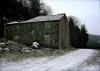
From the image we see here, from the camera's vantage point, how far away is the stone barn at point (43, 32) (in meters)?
20.8

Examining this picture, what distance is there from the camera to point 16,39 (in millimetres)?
23766

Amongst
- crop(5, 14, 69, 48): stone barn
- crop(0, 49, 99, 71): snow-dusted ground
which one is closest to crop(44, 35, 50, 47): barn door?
crop(5, 14, 69, 48): stone barn

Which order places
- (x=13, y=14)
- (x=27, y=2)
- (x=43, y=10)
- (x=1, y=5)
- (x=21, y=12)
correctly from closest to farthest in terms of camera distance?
1. (x=1, y=5)
2. (x=13, y=14)
3. (x=21, y=12)
4. (x=27, y=2)
5. (x=43, y=10)

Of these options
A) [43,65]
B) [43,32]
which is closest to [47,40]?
[43,32]

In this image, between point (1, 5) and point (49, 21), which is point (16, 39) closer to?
point (49, 21)

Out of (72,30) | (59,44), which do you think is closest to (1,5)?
(59,44)

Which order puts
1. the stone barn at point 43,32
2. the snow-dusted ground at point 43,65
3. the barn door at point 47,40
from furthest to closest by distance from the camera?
the barn door at point 47,40, the stone barn at point 43,32, the snow-dusted ground at point 43,65

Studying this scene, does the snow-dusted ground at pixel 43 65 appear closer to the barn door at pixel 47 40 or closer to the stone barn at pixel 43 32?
the stone barn at pixel 43 32

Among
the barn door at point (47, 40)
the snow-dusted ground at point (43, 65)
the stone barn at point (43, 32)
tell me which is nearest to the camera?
the snow-dusted ground at point (43, 65)

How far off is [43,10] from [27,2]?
5.47 metres

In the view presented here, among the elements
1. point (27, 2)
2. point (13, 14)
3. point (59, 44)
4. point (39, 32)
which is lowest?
point (59, 44)

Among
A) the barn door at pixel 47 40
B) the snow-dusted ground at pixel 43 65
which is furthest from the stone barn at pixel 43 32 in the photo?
the snow-dusted ground at pixel 43 65

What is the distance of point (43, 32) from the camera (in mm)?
21469

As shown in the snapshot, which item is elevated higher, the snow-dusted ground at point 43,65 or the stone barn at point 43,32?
the stone barn at point 43,32
